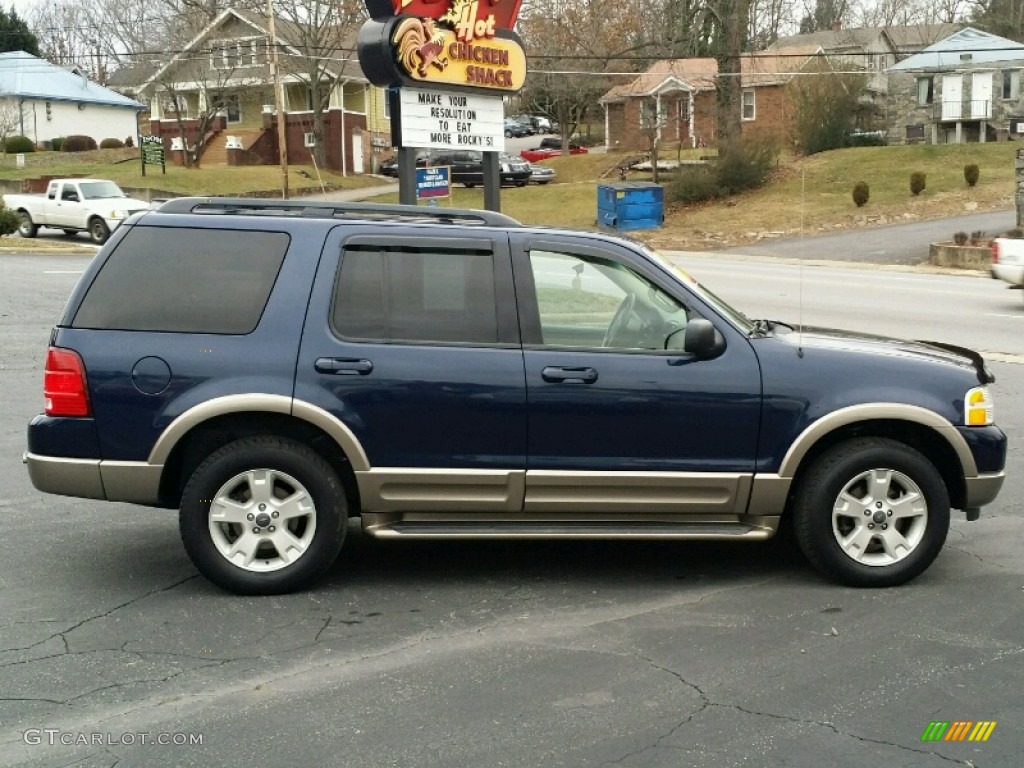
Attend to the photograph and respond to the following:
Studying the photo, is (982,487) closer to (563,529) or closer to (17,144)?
(563,529)

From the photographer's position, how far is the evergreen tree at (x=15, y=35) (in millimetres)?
77312

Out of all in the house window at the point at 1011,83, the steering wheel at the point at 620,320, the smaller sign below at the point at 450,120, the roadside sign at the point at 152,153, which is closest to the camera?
the steering wheel at the point at 620,320

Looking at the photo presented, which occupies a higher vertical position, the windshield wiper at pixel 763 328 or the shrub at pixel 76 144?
the shrub at pixel 76 144

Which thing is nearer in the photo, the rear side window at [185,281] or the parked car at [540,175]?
the rear side window at [185,281]

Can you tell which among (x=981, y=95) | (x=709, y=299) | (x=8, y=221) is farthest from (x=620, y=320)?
(x=981, y=95)

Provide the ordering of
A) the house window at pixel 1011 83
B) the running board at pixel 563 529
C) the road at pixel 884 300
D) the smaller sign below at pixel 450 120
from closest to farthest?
the running board at pixel 563 529 → the smaller sign below at pixel 450 120 → the road at pixel 884 300 → the house window at pixel 1011 83

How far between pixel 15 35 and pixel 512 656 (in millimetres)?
82049

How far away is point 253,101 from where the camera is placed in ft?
211

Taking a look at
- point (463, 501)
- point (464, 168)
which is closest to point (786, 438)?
point (463, 501)

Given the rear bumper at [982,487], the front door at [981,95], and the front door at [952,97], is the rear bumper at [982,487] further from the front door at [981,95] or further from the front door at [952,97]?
the front door at [952,97]

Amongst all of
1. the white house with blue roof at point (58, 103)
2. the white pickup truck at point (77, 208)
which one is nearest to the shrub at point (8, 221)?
the white pickup truck at point (77, 208)

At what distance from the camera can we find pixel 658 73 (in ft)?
220

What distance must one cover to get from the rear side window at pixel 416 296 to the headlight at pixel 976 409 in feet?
7.57

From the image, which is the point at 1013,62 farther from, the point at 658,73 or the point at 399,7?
the point at 399,7
